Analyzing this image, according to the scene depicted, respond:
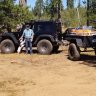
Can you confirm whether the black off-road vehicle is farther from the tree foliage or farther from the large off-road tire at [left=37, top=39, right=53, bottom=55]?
the tree foliage

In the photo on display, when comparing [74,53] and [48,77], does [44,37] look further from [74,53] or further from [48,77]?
[48,77]

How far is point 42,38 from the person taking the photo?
2170 cm

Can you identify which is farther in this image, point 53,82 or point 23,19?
point 23,19

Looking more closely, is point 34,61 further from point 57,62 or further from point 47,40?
point 47,40

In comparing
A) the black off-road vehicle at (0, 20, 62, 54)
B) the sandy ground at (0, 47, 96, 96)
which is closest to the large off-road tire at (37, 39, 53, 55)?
the black off-road vehicle at (0, 20, 62, 54)

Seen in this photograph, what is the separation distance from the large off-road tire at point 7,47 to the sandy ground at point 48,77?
276 centimetres

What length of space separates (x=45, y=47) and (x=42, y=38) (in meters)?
0.59

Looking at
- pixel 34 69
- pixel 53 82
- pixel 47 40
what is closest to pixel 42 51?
pixel 47 40

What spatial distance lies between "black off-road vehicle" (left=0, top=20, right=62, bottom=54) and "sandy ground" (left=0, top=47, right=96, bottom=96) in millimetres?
2125

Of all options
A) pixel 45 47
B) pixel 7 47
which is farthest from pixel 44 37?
pixel 7 47

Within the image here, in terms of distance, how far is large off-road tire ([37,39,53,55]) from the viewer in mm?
21438

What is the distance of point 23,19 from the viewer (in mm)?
27328

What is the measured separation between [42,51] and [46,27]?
1.38 metres

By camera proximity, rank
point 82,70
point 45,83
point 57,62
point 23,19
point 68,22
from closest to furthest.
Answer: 1. point 45,83
2. point 82,70
3. point 57,62
4. point 23,19
5. point 68,22
